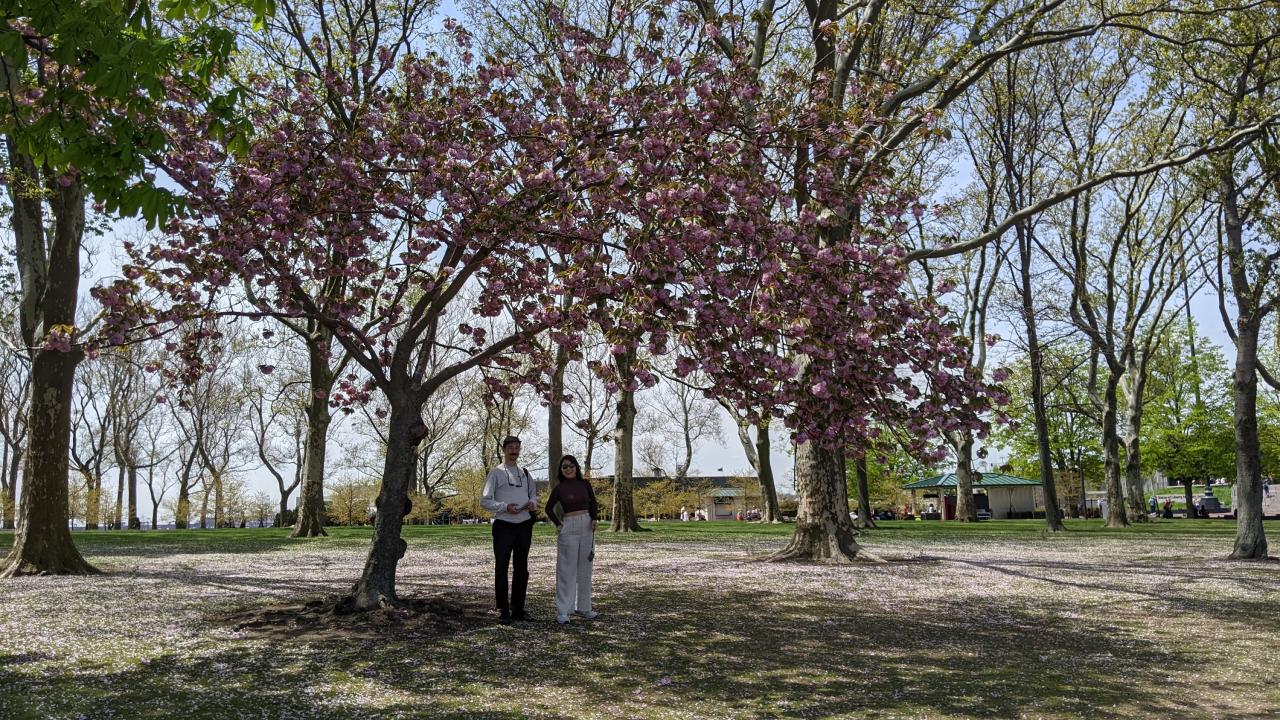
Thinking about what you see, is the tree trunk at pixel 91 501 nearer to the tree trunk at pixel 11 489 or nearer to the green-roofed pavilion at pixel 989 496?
the tree trunk at pixel 11 489

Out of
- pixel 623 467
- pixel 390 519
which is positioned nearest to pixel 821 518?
pixel 390 519

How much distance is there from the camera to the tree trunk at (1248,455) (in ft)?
63.6

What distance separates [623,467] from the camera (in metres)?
31.7

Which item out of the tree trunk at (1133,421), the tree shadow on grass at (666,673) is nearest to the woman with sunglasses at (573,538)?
the tree shadow on grass at (666,673)

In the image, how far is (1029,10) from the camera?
56.6 feet

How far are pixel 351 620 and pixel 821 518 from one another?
1128cm

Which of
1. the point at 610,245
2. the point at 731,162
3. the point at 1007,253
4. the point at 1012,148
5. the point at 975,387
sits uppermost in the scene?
the point at 1012,148

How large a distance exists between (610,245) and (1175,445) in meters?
59.7

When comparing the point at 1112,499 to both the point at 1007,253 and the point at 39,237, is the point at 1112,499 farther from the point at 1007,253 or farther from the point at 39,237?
the point at 39,237

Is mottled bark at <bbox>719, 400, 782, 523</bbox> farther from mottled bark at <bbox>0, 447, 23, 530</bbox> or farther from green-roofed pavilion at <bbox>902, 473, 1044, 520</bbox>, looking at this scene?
mottled bark at <bbox>0, 447, 23, 530</bbox>

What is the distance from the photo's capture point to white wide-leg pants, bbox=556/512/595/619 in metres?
10.1

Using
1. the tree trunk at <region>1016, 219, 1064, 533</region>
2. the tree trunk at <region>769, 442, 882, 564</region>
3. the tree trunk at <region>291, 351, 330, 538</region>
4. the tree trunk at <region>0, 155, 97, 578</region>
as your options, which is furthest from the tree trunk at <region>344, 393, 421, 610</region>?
the tree trunk at <region>1016, 219, 1064, 533</region>

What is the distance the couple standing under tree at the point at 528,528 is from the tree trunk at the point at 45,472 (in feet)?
31.5

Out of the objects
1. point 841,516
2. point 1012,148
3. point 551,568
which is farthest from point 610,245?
point 1012,148
